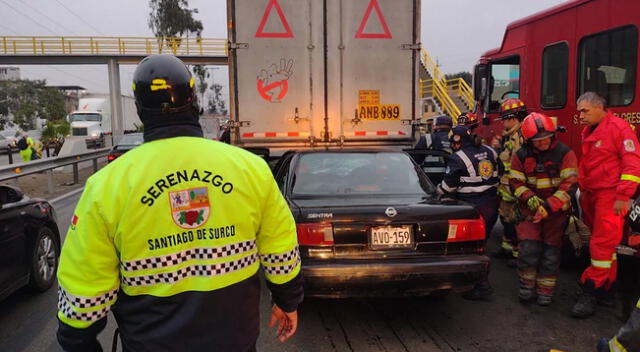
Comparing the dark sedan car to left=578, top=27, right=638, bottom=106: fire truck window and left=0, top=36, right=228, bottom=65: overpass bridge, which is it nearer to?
left=578, top=27, right=638, bottom=106: fire truck window

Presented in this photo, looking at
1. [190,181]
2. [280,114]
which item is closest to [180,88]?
[190,181]

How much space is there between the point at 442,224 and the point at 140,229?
2792 mm

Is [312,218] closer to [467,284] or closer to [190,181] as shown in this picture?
[467,284]

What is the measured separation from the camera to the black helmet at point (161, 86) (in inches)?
74.1

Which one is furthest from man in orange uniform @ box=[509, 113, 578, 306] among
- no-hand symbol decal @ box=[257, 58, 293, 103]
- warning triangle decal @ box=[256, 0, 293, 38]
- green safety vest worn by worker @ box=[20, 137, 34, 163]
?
green safety vest worn by worker @ box=[20, 137, 34, 163]

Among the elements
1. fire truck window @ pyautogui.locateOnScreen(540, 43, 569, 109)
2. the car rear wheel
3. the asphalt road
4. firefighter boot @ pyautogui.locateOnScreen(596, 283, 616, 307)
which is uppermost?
fire truck window @ pyautogui.locateOnScreen(540, 43, 569, 109)

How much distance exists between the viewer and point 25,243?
4.73m

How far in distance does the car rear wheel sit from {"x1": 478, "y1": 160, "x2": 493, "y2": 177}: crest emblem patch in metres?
4.42

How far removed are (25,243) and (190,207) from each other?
374 cm

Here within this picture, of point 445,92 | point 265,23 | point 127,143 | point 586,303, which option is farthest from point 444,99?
point 586,303

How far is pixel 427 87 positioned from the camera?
21406mm

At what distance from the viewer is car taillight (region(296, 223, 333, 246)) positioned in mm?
3949

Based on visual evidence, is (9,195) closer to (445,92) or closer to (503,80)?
(503,80)

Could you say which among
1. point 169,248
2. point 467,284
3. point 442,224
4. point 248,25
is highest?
point 248,25
